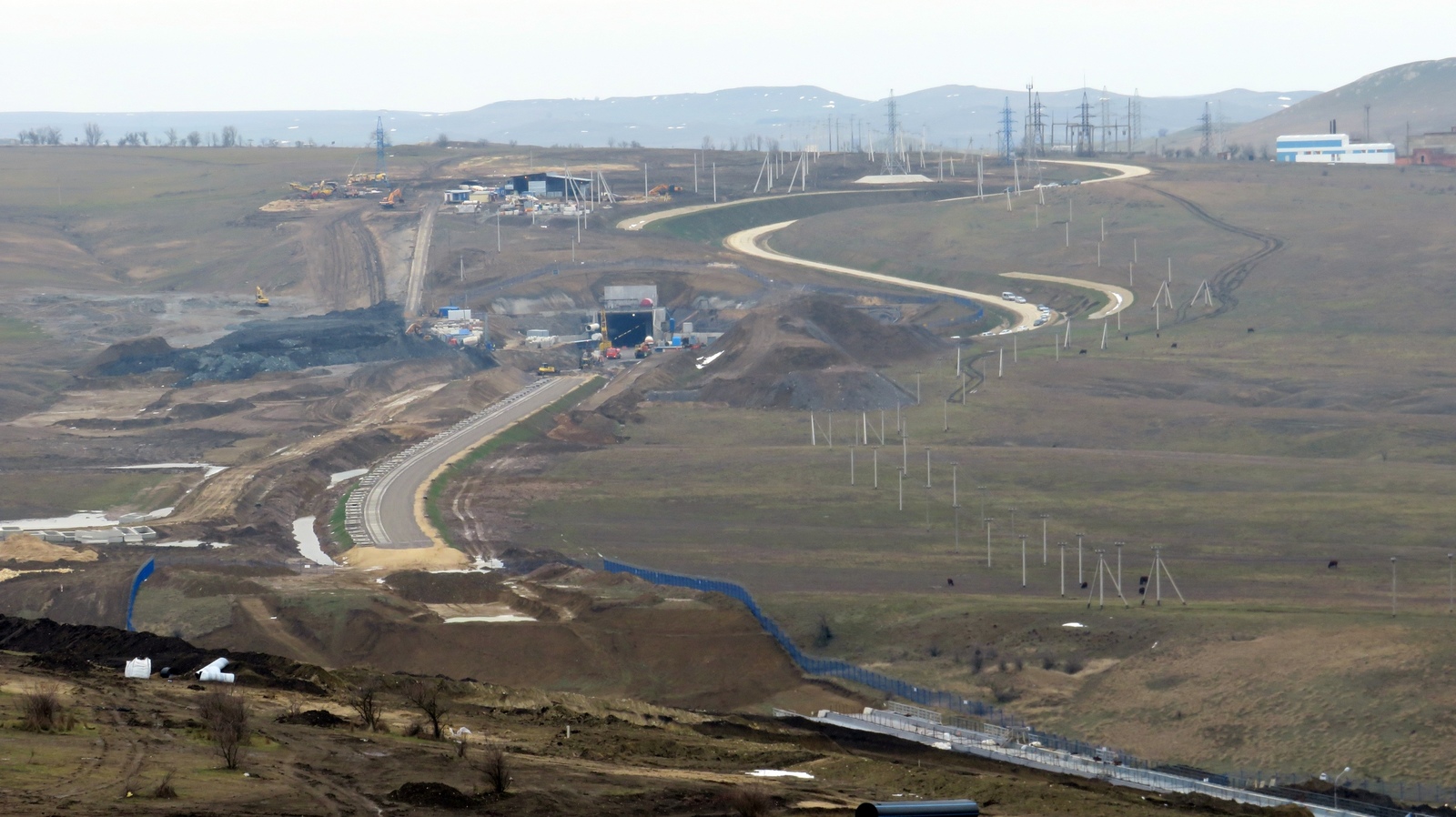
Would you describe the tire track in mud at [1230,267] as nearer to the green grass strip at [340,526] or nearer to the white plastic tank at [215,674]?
the green grass strip at [340,526]

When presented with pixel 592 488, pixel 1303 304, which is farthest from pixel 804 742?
pixel 1303 304

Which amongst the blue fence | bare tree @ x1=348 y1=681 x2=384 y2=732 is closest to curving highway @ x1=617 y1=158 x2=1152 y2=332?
the blue fence

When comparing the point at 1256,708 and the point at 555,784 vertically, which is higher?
the point at 555,784

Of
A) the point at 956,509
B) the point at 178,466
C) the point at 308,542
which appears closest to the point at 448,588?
the point at 308,542

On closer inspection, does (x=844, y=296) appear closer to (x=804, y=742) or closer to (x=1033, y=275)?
(x=1033, y=275)

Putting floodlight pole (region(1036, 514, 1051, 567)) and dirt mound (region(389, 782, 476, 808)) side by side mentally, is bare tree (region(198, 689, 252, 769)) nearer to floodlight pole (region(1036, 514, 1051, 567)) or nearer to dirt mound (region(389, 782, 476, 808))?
dirt mound (region(389, 782, 476, 808))

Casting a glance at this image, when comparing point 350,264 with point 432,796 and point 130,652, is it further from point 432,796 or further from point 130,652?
point 432,796
